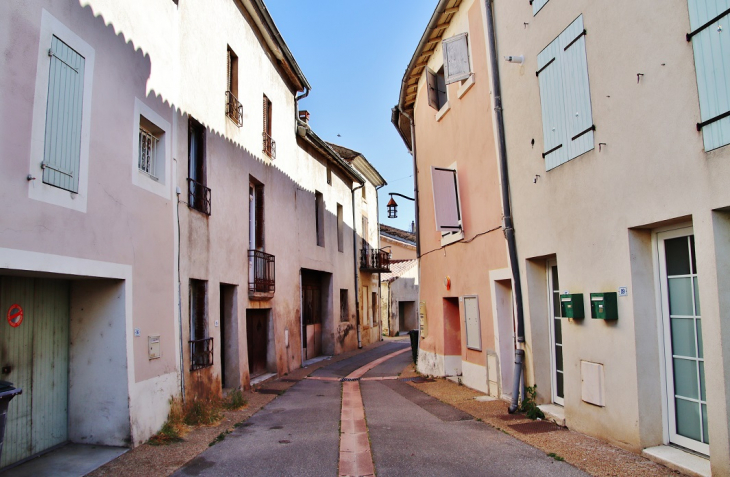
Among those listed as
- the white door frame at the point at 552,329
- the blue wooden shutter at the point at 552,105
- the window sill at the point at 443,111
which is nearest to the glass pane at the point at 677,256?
the blue wooden shutter at the point at 552,105

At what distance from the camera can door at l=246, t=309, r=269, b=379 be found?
12695mm

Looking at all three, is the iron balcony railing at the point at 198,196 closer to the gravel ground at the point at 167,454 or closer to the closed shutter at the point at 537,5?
the gravel ground at the point at 167,454

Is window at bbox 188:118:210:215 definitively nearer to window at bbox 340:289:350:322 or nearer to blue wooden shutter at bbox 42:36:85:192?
blue wooden shutter at bbox 42:36:85:192

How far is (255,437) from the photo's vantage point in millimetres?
7309

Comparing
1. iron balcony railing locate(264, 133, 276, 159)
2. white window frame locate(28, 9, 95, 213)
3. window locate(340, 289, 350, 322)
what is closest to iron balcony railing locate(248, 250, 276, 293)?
iron balcony railing locate(264, 133, 276, 159)

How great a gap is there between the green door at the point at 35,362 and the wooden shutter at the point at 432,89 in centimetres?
847

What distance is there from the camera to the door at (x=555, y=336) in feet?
25.4

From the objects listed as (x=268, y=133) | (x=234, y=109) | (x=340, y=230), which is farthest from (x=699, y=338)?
(x=340, y=230)

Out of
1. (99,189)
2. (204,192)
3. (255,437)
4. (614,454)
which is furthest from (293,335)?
(614,454)

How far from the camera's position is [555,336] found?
7883 millimetres

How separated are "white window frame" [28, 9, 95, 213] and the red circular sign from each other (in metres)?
1.25

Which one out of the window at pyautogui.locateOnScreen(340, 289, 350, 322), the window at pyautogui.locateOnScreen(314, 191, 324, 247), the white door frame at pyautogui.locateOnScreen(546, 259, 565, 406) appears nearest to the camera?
the white door frame at pyautogui.locateOnScreen(546, 259, 565, 406)

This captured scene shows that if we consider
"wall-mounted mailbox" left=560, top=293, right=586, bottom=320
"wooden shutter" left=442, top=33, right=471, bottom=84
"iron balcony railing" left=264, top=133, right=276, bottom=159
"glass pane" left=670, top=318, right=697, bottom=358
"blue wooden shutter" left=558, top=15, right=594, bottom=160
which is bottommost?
"glass pane" left=670, top=318, right=697, bottom=358

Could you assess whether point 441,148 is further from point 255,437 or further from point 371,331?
point 371,331
